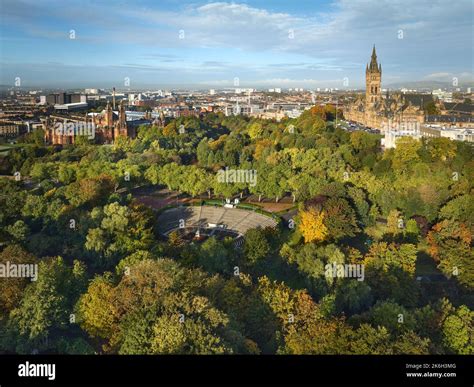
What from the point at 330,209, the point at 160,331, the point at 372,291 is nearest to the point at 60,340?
the point at 160,331

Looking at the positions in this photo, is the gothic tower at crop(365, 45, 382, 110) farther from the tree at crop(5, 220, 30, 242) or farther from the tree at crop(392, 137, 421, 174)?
the tree at crop(5, 220, 30, 242)

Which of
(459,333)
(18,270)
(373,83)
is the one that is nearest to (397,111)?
(373,83)

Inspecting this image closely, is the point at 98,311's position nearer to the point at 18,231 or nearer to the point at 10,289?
the point at 10,289

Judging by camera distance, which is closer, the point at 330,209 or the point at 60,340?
the point at 60,340

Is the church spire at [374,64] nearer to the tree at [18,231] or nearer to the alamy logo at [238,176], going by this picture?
the alamy logo at [238,176]

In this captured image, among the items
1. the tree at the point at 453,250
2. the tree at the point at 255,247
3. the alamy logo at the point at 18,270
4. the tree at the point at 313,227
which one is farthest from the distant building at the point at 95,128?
the tree at the point at 453,250

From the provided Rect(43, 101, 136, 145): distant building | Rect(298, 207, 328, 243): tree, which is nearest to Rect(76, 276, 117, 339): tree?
Rect(298, 207, 328, 243): tree
